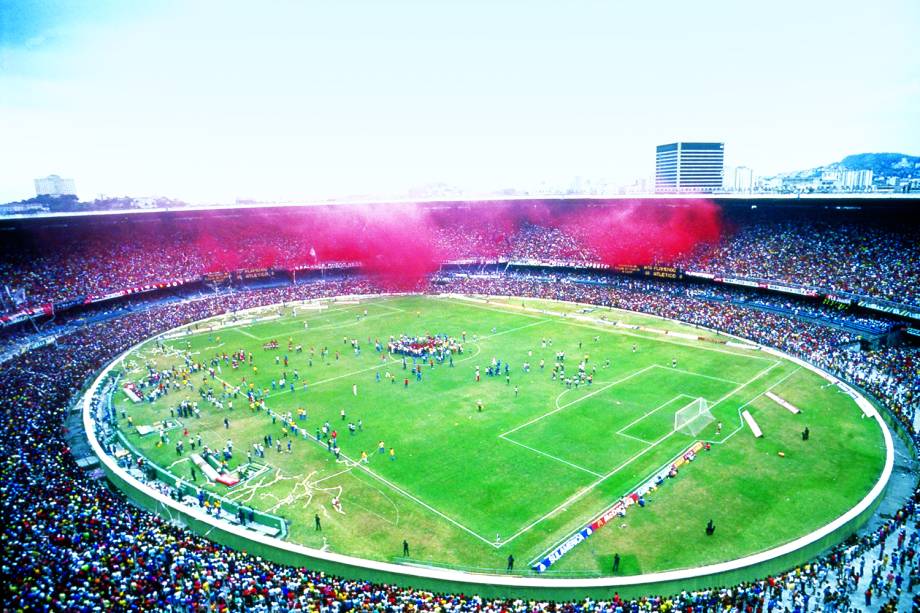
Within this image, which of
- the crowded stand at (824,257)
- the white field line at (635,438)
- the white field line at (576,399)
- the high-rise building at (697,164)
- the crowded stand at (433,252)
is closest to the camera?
the white field line at (635,438)

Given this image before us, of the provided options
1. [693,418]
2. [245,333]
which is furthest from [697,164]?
[693,418]

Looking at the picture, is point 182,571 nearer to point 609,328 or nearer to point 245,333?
point 245,333

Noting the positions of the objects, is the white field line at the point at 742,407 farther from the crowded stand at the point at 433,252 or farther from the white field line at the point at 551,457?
the crowded stand at the point at 433,252

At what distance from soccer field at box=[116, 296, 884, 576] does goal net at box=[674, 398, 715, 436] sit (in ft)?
1.69

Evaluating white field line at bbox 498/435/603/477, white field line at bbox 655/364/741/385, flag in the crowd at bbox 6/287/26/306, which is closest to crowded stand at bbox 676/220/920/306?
white field line at bbox 655/364/741/385

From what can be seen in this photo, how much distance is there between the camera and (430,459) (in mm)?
30359

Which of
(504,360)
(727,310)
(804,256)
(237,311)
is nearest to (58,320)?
(237,311)

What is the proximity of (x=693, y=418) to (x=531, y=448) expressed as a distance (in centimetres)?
1060

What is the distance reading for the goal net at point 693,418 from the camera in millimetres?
33125

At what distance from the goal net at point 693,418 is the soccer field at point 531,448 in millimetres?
515

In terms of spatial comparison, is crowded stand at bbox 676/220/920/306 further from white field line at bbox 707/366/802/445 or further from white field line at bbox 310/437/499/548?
white field line at bbox 310/437/499/548

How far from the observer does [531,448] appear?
31375 millimetres

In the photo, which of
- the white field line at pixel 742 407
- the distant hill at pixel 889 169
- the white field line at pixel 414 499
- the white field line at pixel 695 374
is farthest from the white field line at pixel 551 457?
the distant hill at pixel 889 169

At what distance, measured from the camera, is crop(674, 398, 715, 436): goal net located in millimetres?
33125
